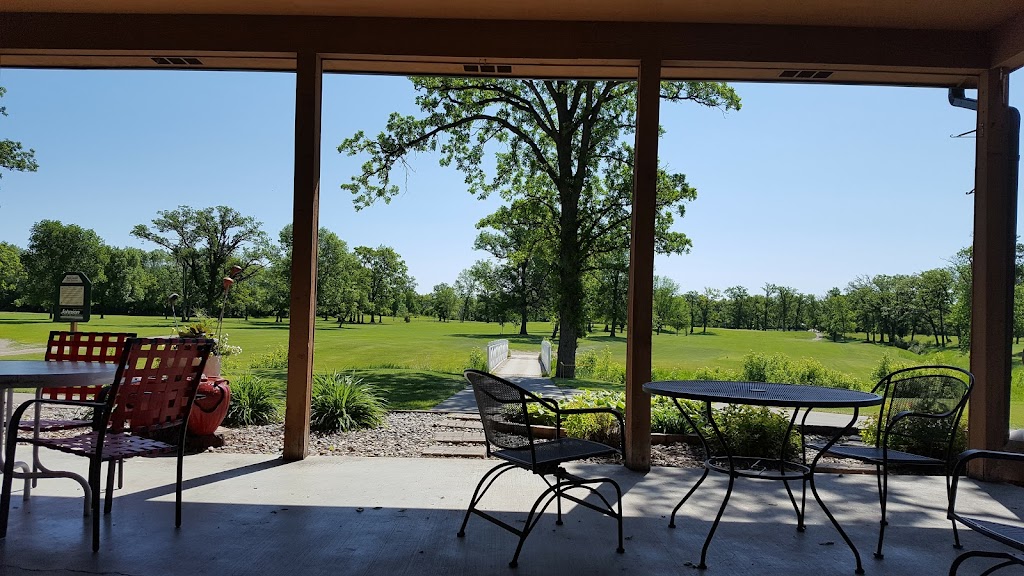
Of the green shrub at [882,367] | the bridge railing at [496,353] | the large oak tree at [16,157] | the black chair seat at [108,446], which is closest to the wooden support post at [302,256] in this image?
the black chair seat at [108,446]

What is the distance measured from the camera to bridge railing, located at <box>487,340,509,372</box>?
11.4 metres

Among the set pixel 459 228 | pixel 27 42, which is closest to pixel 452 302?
pixel 459 228

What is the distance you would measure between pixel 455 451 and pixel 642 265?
198cm

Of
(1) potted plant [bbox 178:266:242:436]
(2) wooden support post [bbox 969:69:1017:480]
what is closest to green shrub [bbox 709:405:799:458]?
(2) wooden support post [bbox 969:69:1017:480]

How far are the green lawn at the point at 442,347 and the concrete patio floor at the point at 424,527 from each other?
2.29 metres

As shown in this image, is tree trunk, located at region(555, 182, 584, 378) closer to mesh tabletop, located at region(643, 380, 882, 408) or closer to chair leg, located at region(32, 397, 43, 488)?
mesh tabletop, located at region(643, 380, 882, 408)

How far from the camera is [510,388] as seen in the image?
264 cm

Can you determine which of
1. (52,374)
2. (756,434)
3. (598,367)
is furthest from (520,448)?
(598,367)

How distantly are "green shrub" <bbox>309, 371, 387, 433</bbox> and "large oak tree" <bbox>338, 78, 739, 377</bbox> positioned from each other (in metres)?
5.44

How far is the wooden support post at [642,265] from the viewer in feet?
14.1

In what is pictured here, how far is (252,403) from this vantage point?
18.6ft

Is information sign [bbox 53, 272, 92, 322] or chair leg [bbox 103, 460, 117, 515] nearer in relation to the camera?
chair leg [bbox 103, 460, 117, 515]

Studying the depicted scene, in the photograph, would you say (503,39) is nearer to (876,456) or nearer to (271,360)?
A: (876,456)

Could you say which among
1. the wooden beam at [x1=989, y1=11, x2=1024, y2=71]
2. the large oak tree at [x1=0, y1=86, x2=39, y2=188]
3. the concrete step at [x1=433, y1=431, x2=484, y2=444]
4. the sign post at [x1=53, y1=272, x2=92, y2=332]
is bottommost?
the concrete step at [x1=433, y1=431, x2=484, y2=444]
